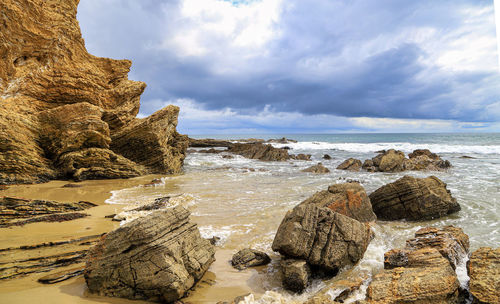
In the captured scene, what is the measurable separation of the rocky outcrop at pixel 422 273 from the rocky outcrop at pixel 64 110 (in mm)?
14506

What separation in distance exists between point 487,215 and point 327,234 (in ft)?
23.2

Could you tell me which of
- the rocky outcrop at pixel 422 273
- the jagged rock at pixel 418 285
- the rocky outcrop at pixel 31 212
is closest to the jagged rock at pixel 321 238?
the rocky outcrop at pixel 422 273

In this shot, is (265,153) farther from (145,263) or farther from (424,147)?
(424,147)

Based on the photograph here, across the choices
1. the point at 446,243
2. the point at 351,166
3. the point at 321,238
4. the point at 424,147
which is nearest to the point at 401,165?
the point at 351,166

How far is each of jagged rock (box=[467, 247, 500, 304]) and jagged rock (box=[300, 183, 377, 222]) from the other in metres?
3.29

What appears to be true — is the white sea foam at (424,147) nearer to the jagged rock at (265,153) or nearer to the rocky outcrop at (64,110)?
the jagged rock at (265,153)

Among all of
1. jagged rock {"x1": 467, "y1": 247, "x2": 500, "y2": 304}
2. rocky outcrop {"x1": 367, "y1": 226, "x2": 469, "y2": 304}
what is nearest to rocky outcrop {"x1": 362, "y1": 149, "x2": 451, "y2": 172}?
rocky outcrop {"x1": 367, "y1": 226, "x2": 469, "y2": 304}

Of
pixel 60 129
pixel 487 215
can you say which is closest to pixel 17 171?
pixel 60 129

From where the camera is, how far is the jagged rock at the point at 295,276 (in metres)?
4.20

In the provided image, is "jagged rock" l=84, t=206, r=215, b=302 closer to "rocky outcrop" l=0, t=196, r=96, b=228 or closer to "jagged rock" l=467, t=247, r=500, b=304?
"rocky outcrop" l=0, t=196, r=96, b=228

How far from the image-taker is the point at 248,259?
5.11m

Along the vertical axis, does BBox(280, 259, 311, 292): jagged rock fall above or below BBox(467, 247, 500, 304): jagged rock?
below

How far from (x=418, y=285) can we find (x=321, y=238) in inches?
66.8

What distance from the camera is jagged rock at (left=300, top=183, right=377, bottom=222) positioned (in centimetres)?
712
